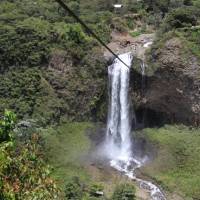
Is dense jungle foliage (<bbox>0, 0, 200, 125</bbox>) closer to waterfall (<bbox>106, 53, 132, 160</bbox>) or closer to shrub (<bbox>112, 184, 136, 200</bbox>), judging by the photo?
waterfall (<bbox>106, 53, 132, 160</bbox>)

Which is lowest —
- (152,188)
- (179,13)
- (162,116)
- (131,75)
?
(152,188)

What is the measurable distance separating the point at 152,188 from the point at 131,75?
8.32m

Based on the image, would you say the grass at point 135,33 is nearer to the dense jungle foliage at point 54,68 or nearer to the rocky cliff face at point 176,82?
the dense jungle foliage at point 54,68

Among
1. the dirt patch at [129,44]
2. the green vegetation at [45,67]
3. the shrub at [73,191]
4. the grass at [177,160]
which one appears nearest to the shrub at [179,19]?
the dirt patch at [129,44]

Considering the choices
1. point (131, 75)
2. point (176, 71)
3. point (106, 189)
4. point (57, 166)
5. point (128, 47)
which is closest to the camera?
point (106, 189)

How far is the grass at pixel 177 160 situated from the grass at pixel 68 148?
142 inches

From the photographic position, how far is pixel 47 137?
94.0 feet

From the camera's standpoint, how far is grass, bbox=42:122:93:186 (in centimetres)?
2654

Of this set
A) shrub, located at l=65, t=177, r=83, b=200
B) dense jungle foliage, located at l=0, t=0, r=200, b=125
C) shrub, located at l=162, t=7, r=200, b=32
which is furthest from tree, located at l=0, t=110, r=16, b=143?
shrub, located at l=162, t=7, r=200, b=32

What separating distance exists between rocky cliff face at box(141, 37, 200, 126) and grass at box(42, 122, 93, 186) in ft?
15.6

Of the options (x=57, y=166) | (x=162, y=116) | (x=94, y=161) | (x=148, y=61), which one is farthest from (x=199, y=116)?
(x=57, y=166)

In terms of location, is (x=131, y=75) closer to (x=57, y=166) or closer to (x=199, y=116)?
(x=199, y=116)

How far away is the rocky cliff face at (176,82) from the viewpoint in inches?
1145

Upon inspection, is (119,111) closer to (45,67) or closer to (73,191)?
(45,67)
